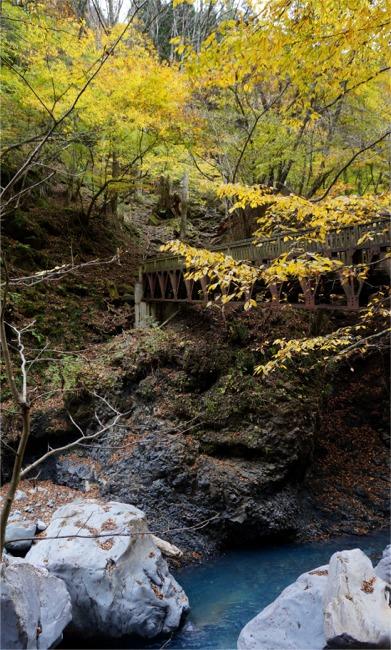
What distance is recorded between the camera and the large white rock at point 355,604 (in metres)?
5.45

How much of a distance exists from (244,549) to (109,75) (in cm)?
1310

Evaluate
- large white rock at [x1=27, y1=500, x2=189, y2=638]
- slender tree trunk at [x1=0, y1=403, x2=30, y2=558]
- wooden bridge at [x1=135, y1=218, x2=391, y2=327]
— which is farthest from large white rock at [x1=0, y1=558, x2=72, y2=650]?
wooden bridge at [x1=135, y1=218, x2=391, y2=327]

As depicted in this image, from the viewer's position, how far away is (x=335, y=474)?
12.4m

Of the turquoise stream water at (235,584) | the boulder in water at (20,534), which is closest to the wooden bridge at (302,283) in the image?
the turquoise stream water at (235,584)

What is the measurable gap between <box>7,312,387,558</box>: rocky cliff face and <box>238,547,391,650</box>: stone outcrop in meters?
3.36

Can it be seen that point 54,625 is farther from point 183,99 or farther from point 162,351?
point 183,99

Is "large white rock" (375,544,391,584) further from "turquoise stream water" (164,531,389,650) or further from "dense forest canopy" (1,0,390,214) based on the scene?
"dense forest canopy" (1,0,390,214)

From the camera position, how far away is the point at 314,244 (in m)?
9.57

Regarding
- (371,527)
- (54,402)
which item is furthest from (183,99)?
(371,527)

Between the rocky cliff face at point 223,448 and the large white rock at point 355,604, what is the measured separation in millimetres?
3576

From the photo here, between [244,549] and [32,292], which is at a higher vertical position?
[32,292]

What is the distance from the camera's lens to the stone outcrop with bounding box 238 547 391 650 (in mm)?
5500

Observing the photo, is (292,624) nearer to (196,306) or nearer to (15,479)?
(15,479)

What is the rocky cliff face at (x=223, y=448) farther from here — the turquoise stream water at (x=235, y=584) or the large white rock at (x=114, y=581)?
the large white rock at (x=114, y=581)
